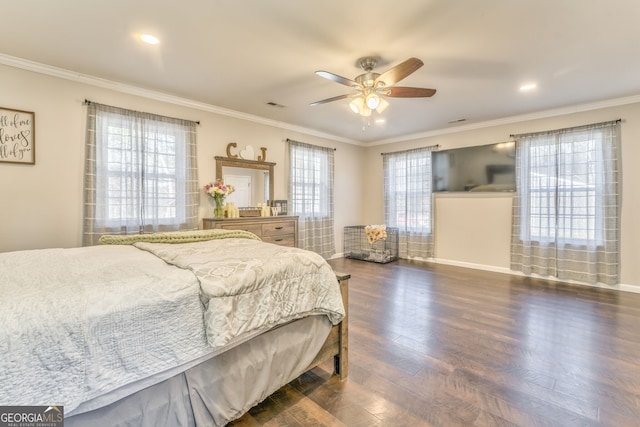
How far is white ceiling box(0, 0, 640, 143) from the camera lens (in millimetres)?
2086

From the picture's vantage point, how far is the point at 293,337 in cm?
168

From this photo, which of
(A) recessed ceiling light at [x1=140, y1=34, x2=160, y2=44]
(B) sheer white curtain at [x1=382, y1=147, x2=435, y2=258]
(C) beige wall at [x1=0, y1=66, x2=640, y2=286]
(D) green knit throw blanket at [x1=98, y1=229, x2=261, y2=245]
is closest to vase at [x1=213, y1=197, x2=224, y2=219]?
(C) beige wall at [x1=0, y1=66, x2=640, y2=286]

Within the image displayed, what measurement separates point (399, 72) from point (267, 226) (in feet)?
9.19

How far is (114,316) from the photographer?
1084mm

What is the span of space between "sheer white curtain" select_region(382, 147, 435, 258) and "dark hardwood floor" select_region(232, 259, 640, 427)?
2198mm

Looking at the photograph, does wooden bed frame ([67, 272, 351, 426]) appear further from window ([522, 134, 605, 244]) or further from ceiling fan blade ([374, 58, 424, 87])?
window ([522, 134, 605, 244])

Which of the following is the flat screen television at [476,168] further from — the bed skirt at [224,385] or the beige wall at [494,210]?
the bed skirt at [224,385]

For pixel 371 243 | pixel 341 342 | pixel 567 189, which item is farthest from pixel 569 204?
pixel 341 342

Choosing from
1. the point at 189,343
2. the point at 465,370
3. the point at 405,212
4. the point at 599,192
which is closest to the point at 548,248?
the point at 599,192

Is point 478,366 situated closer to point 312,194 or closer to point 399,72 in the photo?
point 399,72

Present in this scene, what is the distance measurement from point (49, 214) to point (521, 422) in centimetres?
431

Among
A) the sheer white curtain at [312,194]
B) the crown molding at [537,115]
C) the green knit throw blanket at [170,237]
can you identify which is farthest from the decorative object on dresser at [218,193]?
the crown molding at [537,115]

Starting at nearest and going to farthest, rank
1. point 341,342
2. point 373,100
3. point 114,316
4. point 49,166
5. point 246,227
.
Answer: point 114,316, point 341,342, point 373,100, point 49,166, point 246,227

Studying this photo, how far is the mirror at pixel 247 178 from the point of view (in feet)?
14.3
